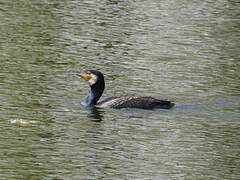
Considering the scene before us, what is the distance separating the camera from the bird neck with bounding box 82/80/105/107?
1750cm

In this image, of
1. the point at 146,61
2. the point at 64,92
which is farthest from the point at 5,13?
the point at 64,92

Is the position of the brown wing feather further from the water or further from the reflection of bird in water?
the water

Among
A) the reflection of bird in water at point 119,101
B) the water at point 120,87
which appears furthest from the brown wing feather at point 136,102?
the water at point 120,87

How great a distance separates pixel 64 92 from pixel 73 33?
661cm

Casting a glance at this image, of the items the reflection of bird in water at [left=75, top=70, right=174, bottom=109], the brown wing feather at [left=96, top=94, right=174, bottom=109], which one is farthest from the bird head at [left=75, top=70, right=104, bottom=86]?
the brown wing feather at [left=96, top=94, right=174, bottom=109]

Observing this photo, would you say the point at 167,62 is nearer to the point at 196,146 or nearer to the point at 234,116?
the point at 234,116

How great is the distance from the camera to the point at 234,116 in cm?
1666

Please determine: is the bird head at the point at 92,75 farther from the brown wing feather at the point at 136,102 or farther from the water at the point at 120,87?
the brown wing feather at the point at 136,102

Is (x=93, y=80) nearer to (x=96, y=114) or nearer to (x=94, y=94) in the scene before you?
(x=94, y=94)

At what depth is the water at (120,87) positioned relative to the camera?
1295cm

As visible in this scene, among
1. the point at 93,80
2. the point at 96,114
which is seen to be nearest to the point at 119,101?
the point at 96,114

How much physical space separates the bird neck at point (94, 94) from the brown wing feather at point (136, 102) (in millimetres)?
272

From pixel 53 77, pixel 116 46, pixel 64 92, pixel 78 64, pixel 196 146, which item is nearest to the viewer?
pixel 196 146

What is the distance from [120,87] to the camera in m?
19.2
